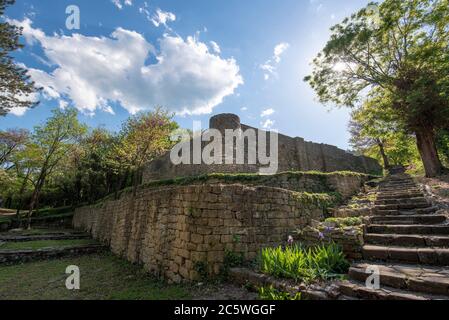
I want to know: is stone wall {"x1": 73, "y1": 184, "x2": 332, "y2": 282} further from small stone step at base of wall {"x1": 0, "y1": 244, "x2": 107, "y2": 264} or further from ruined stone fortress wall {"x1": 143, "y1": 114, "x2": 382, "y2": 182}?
ruined stone fortress wall {"x1": 143, "y1": 114, "x2": 382, "y2": 182}

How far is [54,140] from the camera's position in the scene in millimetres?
19219

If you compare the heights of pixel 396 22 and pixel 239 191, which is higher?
pixel 396 22

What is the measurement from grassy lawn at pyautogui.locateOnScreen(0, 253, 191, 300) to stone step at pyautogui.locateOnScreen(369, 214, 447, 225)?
204 inches

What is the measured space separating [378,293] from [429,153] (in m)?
12.0

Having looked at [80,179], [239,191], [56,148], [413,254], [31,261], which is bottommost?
[31,261]

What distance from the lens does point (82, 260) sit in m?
8.55

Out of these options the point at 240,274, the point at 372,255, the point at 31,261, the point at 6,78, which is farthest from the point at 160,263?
the point at 6,78

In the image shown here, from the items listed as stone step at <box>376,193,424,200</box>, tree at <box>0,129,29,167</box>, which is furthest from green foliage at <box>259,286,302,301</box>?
tree at <box>0,129,29,167</box>

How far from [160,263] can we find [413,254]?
5328 mm

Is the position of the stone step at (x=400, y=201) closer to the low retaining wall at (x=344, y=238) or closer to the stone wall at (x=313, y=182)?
the stone wall at (x=313, y=182)

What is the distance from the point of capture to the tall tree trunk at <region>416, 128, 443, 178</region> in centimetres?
1073
